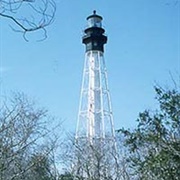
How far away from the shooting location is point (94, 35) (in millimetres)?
25688

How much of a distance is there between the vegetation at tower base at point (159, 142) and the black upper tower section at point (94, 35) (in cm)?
1255

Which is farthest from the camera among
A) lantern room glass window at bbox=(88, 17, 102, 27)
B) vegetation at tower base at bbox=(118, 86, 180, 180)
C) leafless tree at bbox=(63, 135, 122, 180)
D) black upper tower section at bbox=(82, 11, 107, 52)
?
lantern room glass window at bbox=(88, 17, 102, 27)

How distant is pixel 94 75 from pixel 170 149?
12.5m

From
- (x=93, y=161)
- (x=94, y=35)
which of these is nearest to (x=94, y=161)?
(x=93, y=161)

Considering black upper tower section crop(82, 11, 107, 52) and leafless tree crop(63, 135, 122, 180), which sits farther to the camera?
black upper tower section crop(82, 11, 107, 52)

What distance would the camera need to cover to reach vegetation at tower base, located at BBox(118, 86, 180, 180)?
1143cm

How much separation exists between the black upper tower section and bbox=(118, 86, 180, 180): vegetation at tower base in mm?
12545

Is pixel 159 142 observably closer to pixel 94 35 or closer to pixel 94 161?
pixel 94 161

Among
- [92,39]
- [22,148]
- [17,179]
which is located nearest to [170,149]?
[22,148]

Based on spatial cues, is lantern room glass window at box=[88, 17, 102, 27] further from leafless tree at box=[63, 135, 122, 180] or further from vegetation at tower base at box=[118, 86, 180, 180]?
vegetation at tower base at box=[118, 86, 180, 180]

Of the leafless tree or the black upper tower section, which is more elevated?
the black upper tower section

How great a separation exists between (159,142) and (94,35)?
14.6 metres

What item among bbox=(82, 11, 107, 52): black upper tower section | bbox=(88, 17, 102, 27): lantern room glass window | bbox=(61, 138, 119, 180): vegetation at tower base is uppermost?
bbox=(88, 17, 102, 27): lantern room glass window

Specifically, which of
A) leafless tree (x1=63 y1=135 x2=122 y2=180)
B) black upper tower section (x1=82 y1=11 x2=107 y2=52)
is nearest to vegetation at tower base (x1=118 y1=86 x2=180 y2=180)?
leafless tree (x1=63 y1=135 x2=122 y2=180)
